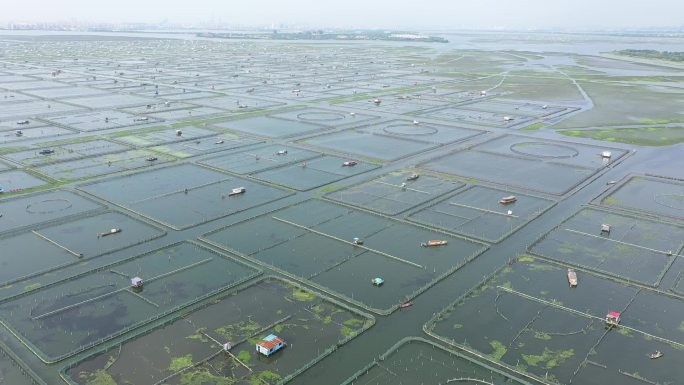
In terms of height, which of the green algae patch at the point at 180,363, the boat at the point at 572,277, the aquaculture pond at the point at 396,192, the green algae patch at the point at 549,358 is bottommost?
the green algae patch at the point at 549,358

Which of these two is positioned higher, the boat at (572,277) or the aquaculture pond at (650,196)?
the boat at (572,277)

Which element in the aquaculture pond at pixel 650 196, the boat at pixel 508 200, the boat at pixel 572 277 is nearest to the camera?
the boat at pixel 572 277

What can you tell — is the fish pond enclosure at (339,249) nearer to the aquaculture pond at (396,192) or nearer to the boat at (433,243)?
the boat at (433,243)

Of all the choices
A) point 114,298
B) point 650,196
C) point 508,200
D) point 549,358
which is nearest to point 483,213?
point 508,200

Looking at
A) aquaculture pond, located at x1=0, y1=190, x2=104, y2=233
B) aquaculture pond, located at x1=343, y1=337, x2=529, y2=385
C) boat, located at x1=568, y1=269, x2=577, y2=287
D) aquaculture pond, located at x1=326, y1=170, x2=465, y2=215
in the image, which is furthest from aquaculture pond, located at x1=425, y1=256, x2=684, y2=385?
aquaculture pond, located at x1=0, y1=190, x2=104, y2=233

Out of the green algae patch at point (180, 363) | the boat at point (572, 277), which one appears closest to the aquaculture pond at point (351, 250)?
the boat at point (572, 277)

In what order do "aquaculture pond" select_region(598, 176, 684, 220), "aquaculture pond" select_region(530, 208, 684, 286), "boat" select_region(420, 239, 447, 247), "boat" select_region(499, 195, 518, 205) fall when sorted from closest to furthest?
"aquaculture pond" select_region(530, 208, 684, 286)
"boat" select_region(420, 239, 447, 247)
"aquaculture pond" select_region(598, 176, 684, 220)
"boat" select_region(499, 195, 518, 205)

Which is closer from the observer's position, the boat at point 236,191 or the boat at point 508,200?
the boat at point 508,200

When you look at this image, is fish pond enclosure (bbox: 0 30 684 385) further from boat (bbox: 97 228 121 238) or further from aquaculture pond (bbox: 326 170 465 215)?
aquaculture pond (bbox: 326 170 465 215)
